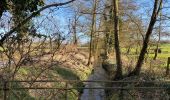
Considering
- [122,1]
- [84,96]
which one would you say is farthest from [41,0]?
[122,1]

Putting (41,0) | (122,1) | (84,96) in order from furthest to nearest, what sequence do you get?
1. (122,1)
2. (84,96)
3. (41,0)

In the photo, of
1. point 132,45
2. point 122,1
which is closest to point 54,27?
point 122,1

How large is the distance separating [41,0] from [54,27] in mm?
1246

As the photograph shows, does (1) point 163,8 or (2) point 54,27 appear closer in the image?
(2) point 54,27

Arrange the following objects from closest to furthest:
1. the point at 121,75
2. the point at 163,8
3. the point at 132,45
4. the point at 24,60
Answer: the point at 24,60 → the point at 163,8 → the point at 121,75 → the point at 132,45

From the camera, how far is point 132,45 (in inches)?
2109

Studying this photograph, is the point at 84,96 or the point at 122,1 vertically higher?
the point at 122,1

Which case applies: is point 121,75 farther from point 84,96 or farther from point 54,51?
point 54,51

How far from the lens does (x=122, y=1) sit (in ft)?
124

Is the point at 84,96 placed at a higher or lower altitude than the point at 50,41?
lower

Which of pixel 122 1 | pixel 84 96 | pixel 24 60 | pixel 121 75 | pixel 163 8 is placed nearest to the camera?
pixel 24 60

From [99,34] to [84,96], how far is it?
2806cm

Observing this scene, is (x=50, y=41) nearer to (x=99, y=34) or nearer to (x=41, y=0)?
(x=41, y=0)

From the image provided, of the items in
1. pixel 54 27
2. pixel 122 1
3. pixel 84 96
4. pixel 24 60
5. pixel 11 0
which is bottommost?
pixel 84 96
